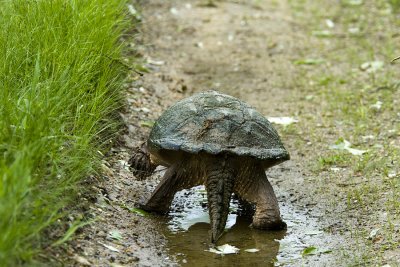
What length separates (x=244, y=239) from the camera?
3984 millimetres

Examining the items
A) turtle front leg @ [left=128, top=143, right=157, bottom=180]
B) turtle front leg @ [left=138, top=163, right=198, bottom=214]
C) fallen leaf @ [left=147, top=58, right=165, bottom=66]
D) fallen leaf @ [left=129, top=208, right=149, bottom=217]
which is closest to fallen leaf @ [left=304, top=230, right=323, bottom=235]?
turtle front leg @ [left=138, top=163, right=198, bottom=214]

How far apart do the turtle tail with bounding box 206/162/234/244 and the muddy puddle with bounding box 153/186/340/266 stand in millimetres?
133

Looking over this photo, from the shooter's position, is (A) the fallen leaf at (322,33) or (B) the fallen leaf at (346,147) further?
(A) the fallen leaf at (322,33)

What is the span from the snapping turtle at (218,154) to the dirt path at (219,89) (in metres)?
0.21

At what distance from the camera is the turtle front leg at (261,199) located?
159 inches

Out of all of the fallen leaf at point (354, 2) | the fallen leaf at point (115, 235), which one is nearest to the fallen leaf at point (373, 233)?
the fallen leaf at point (115, 235)

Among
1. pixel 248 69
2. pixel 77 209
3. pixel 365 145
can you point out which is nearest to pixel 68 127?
pixel 77 209

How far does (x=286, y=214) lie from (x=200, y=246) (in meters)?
0.74

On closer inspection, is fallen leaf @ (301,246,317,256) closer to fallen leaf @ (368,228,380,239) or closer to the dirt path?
the dirt path

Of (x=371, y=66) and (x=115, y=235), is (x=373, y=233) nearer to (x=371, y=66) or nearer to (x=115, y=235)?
(x=115, y=235)

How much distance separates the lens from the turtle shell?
393 centimetres

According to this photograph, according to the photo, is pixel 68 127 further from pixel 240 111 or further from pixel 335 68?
pixel 335 68

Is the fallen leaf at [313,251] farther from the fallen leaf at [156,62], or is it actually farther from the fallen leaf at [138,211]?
the fallen leaf at [156,62]

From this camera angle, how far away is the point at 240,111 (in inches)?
163
